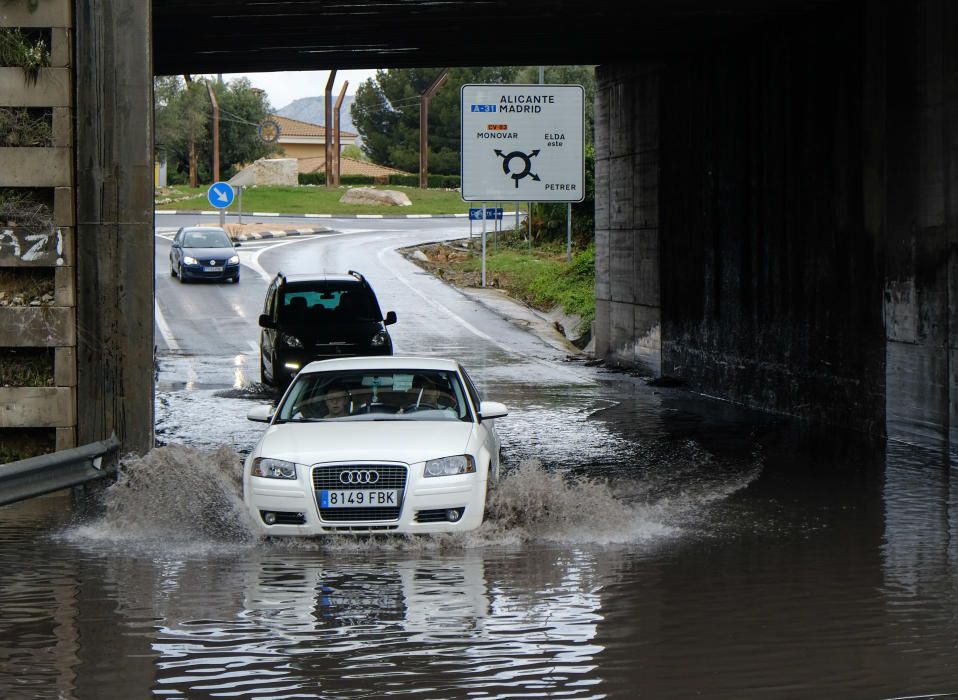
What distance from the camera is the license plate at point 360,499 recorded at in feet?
31.0

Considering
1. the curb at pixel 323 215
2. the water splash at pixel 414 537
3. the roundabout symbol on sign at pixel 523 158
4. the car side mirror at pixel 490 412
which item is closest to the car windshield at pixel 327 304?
the water splash at pixel 414 537

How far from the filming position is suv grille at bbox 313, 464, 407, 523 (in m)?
9.45

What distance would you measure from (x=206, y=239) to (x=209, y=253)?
144cm

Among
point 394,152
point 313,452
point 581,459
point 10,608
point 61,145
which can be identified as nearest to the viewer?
point 10,608

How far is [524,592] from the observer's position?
8359 mm

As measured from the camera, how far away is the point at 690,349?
879 inches

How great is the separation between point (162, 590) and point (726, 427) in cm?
1019

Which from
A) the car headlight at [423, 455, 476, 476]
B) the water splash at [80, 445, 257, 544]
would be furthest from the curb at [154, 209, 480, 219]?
the car headlight at [423, 455, 476, 476]

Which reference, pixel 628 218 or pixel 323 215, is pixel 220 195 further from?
pixel 323 215

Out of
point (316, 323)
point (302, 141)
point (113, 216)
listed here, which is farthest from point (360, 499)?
point (302, 141)

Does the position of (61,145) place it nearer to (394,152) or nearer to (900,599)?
(900,599)

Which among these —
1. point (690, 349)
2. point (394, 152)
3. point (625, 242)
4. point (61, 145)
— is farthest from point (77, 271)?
point (394, 152)

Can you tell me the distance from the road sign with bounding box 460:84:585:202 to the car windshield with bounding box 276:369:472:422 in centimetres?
2214

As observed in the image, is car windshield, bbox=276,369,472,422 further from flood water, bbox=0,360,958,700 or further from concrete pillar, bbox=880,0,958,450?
concrete pillar, bbox=880,0,958,450
